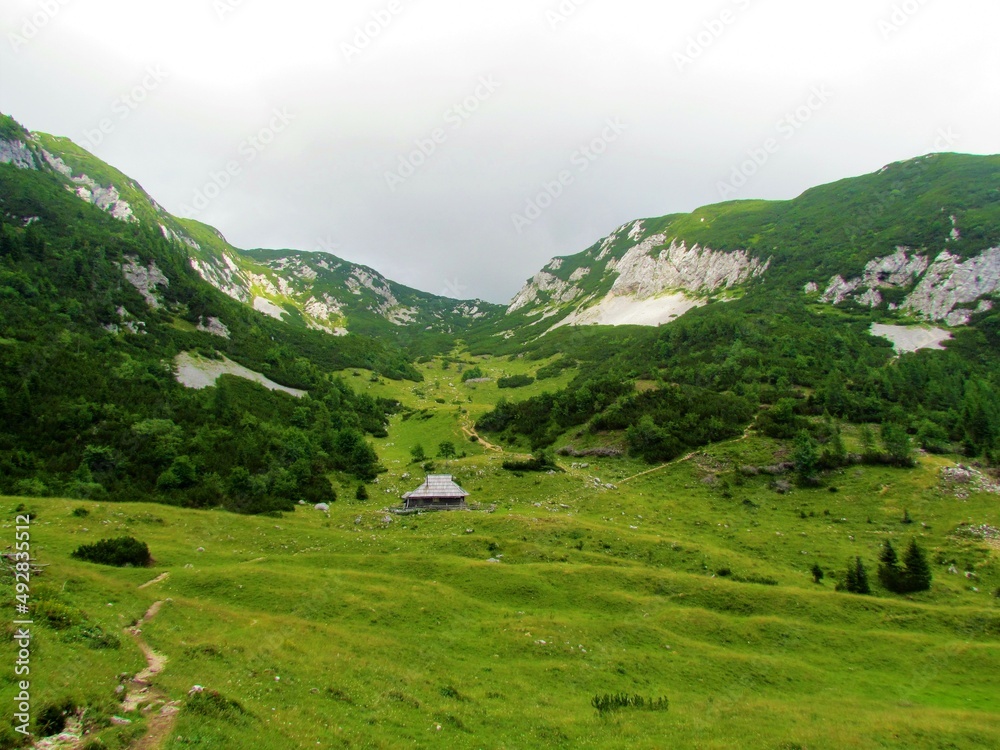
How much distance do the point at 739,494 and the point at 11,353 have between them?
80.5m

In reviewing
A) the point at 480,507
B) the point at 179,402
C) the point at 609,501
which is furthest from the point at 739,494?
the point at 179,402

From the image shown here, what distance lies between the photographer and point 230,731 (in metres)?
11.6

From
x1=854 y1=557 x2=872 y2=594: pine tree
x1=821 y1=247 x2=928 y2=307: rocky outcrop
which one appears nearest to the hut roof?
x1=854 y1=557 x2=872 y2=594: pine tree

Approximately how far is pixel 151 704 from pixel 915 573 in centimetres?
4269

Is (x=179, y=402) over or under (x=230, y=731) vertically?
over

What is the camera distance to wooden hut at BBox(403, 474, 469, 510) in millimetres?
47438

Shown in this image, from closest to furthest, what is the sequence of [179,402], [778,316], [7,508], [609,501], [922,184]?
1. [7,508]
2. [609,501]
3. [179,402]
4. [778,316]
5. [922,184]

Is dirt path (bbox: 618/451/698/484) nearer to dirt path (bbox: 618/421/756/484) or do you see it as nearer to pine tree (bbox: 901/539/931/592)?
dirt path (bbox: 618/421/756/484)

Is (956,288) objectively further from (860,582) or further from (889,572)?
(860,582)

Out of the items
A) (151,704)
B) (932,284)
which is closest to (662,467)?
(151,704)

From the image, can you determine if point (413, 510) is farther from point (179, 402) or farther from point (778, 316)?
point (778, 316)

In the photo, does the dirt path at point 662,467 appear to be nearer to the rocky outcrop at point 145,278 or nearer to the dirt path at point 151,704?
the dirt path at point 151,704

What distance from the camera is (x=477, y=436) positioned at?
8300 centimetres

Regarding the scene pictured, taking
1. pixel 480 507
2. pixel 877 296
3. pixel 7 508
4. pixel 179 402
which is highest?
pixel 877 296
